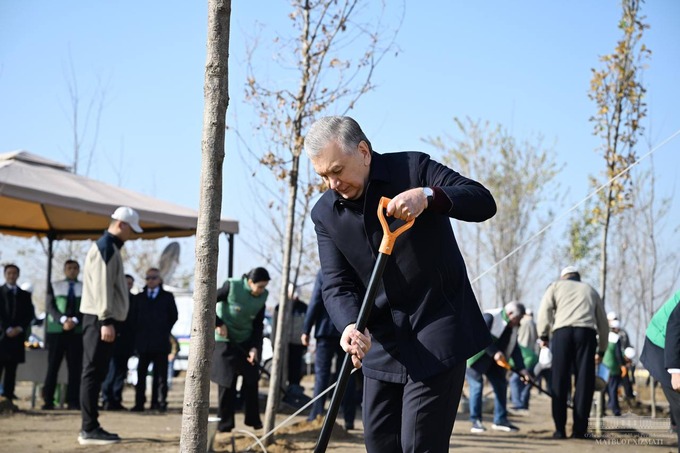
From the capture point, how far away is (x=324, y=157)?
3746 millimetres

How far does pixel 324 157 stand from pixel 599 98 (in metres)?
10.8

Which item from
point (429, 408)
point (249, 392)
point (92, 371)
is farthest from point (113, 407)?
point (429, 408)

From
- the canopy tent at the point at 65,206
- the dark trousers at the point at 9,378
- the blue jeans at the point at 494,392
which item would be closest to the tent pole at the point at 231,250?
the canopy tent at the point at 65,206

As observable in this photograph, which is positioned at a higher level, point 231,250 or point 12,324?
point 231,250

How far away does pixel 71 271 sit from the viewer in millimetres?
12797

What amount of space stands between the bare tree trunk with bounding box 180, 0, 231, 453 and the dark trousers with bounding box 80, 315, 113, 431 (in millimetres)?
4411

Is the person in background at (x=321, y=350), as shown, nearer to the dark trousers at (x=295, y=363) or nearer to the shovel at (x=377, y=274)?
the dark trousers at (x=295, y=363)

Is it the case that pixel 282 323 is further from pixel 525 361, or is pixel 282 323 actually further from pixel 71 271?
pixel 525 361

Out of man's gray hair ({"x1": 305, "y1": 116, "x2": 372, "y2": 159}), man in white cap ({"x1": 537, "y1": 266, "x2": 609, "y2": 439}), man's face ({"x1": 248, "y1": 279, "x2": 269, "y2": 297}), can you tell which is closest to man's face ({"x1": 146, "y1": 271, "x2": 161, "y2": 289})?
man's face ({"x1": 248, "y1": 279, "x2": 269, "y2": 297})

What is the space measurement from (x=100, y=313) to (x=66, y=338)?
464 centimetres

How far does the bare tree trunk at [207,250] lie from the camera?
4332mm

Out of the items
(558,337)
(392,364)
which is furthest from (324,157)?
(558,337)

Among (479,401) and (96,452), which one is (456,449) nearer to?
(479,401)

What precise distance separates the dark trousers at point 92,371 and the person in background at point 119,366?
455 centimetres
